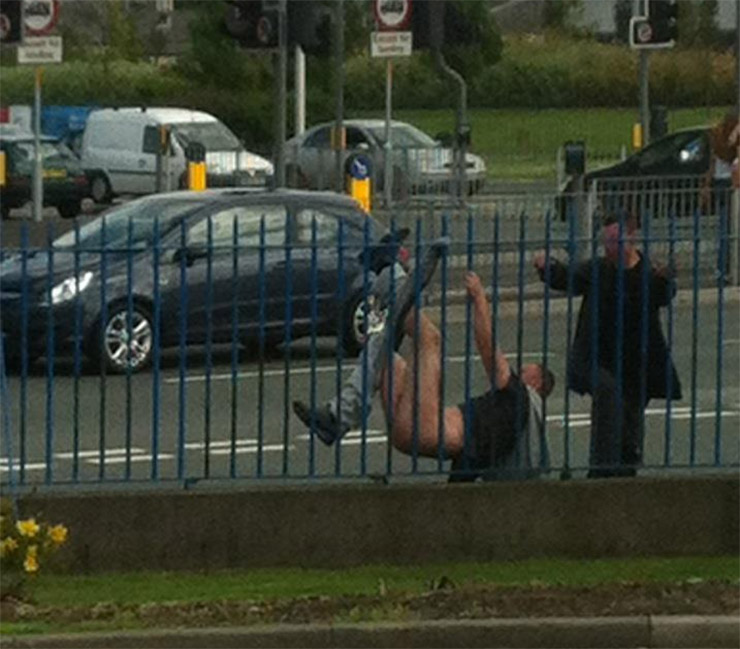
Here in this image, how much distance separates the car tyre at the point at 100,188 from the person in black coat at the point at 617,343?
3653 cm

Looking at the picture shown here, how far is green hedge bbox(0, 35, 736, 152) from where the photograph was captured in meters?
59.7

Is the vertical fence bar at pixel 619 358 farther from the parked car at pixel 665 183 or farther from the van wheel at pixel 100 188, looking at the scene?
the van wheel at pixel 100 188

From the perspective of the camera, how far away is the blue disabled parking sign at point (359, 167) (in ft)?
115

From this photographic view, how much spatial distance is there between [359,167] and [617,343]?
21.5 meters

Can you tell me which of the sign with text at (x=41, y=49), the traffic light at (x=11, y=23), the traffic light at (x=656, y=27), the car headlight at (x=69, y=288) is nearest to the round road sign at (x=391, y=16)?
the traffic light at (x=656, y=27)

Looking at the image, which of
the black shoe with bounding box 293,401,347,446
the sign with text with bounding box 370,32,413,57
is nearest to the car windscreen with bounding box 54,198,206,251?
the black shoe with bounding box 293,401,347,446

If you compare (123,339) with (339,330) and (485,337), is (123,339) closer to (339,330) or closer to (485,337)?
(339,330)

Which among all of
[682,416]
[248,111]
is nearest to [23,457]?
[682,416]

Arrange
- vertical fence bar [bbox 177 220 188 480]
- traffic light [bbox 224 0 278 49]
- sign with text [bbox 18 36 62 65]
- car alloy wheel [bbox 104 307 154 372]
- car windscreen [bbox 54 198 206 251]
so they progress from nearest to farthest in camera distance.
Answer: vertical fence bar [bbox 177 220 188 480] < car alloy wheel [bbox 104 307 154 372] < car windscreen [bbox 54 198 206 251] < traffic light [bbox 224 0 278 49] < sign with text [bbox 18 36 62 65]

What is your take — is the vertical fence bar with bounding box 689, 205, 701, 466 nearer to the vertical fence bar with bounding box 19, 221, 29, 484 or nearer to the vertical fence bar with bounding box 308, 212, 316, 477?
the vertical fence bar with bounding box 308, 212, 316, 477

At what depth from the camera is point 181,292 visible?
541 inches

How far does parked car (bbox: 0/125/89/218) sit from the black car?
84.3 ft

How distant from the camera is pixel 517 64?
62.6 m

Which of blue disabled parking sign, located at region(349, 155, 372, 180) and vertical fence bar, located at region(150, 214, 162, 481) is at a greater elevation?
blue disabled parking sign, located at region(349, 155, 372, 180)
